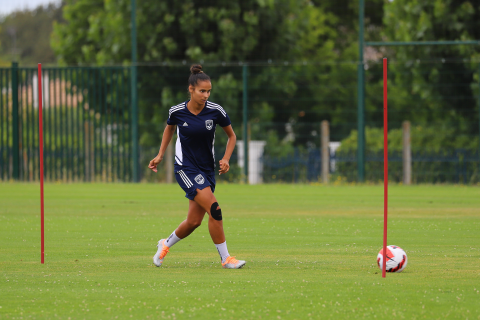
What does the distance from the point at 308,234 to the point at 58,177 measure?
13255 millimetres

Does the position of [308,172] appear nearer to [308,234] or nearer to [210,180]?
[308,234]

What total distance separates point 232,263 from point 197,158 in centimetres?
115

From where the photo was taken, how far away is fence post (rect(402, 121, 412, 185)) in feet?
69.0

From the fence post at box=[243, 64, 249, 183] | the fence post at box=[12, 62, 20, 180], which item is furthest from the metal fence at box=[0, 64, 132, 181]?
the fence post at box=[243, 64, 249, 183]

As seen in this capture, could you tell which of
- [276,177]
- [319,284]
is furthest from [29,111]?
[319,284]

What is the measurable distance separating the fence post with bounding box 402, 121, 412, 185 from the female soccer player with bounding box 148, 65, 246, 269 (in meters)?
13.6

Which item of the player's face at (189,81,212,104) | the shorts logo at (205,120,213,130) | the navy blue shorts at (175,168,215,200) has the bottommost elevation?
the navy blue shorts at (175,168,215,200)

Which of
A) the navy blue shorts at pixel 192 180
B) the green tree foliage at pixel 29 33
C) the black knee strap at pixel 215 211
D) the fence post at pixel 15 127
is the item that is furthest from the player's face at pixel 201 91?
the green tree foliage at pixel 29 33

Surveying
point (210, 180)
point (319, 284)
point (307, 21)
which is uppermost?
point (307, 21)

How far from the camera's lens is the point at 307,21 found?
28781 millimetres

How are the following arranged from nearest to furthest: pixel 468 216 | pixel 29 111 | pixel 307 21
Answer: pixel 468 216, pixel 29 111, pixel 307 21

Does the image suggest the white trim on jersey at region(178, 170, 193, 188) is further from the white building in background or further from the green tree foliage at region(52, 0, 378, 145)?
the white building in background

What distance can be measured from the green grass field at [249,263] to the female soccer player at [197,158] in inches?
15.0

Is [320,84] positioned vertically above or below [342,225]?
above
